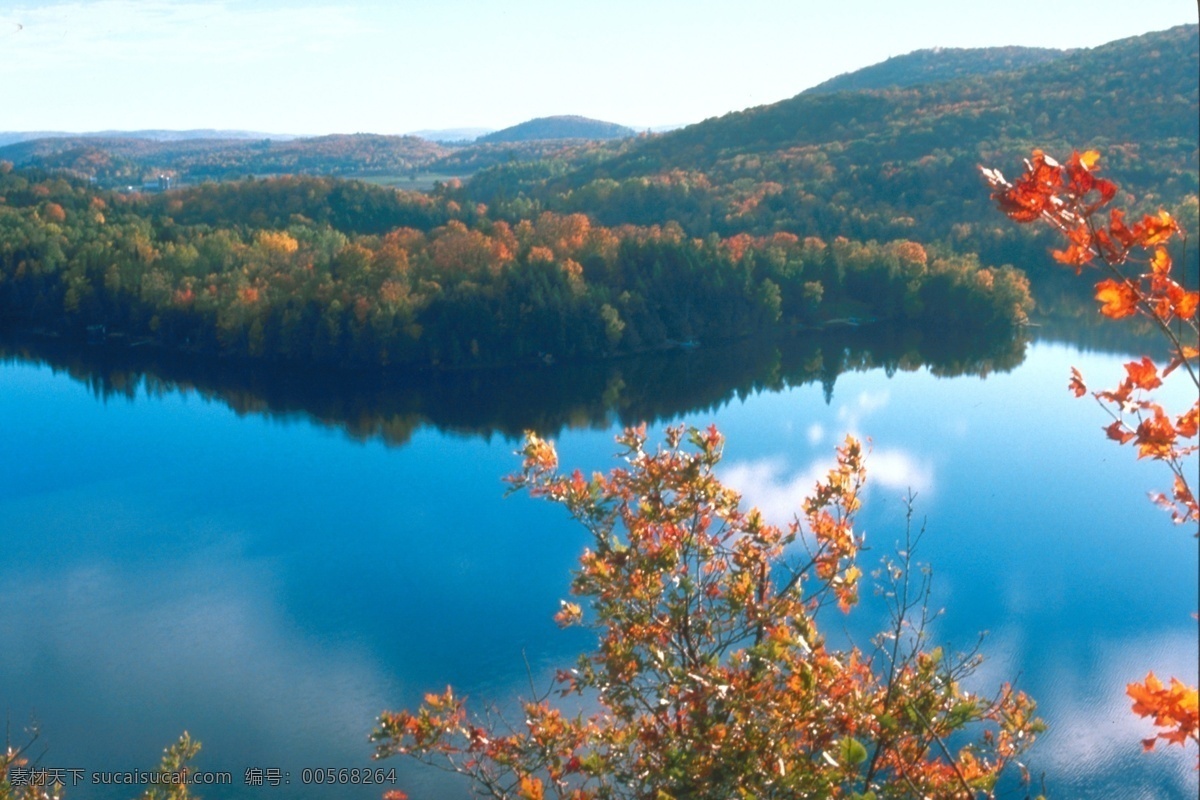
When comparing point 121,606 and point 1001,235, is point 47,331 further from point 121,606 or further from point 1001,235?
point 1001,235

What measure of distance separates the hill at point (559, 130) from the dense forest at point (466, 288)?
4153cm

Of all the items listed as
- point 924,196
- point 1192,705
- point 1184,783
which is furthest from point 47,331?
point 1192,705

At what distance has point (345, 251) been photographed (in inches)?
745

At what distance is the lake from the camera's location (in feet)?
21.9

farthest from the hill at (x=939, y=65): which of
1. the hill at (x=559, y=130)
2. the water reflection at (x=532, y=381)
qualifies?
the water reflection at (x=532, y=381)

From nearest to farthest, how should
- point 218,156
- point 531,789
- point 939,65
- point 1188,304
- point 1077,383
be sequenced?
point 1188,304 < point 1077,383 < point 531,789 < point 939,65 < point 218,156

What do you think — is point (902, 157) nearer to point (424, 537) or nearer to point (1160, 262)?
point (424, 537)

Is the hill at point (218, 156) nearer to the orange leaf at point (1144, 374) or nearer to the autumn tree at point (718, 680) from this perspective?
the autumn tree at point (718, 680)

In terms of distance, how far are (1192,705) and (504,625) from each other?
23.5 feet

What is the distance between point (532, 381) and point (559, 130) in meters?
51.7

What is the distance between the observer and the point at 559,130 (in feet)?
212

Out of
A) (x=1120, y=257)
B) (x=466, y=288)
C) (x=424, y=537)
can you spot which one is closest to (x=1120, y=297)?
(x=1120, y=257)

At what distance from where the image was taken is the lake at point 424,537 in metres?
6.68

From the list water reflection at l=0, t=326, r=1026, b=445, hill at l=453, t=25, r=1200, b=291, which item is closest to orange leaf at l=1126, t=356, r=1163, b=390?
water reflection at l=0, t=326, r=1026, b=445
